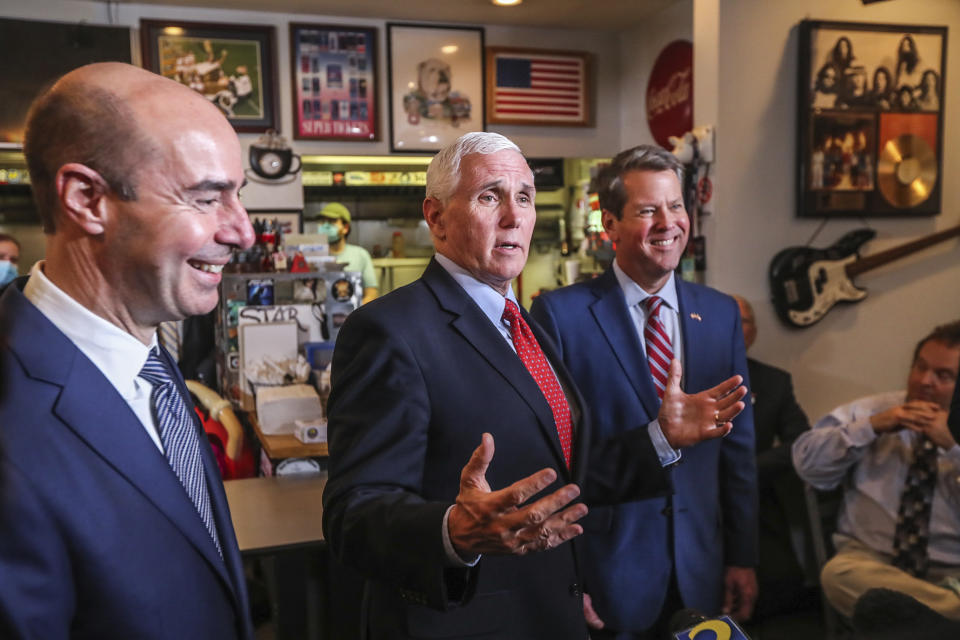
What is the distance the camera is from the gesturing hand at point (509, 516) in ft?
3.24

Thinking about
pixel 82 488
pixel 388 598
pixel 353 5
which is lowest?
pixel 388 598

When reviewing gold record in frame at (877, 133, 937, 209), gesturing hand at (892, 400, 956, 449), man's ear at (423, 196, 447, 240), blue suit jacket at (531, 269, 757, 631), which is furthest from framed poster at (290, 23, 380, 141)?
man's ear at (423, 196, 447, 240)

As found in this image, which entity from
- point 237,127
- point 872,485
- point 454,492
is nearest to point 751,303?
point 872,485

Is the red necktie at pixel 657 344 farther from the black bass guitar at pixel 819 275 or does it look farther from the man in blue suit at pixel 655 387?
the black bass guitar at pixel 819 275

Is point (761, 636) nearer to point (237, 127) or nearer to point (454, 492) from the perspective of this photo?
point (454, 492)

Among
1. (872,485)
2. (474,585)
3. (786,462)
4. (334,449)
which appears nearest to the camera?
(474,585)

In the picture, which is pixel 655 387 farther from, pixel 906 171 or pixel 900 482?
pixel 906 171

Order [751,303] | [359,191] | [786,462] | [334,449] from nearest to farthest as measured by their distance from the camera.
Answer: [334,449]
[786,462]
[751,303]
[359,191]

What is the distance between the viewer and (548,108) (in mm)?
7004

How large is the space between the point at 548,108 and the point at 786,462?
14.8ft

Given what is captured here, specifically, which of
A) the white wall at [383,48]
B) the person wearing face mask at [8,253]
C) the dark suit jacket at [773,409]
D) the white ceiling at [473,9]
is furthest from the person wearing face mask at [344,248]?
the dark suit jacket at [773,409]

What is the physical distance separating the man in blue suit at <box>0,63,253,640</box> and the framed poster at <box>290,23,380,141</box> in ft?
19.0

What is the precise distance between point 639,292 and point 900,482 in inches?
56.9

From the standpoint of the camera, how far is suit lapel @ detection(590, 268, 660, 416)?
6.50 ft
